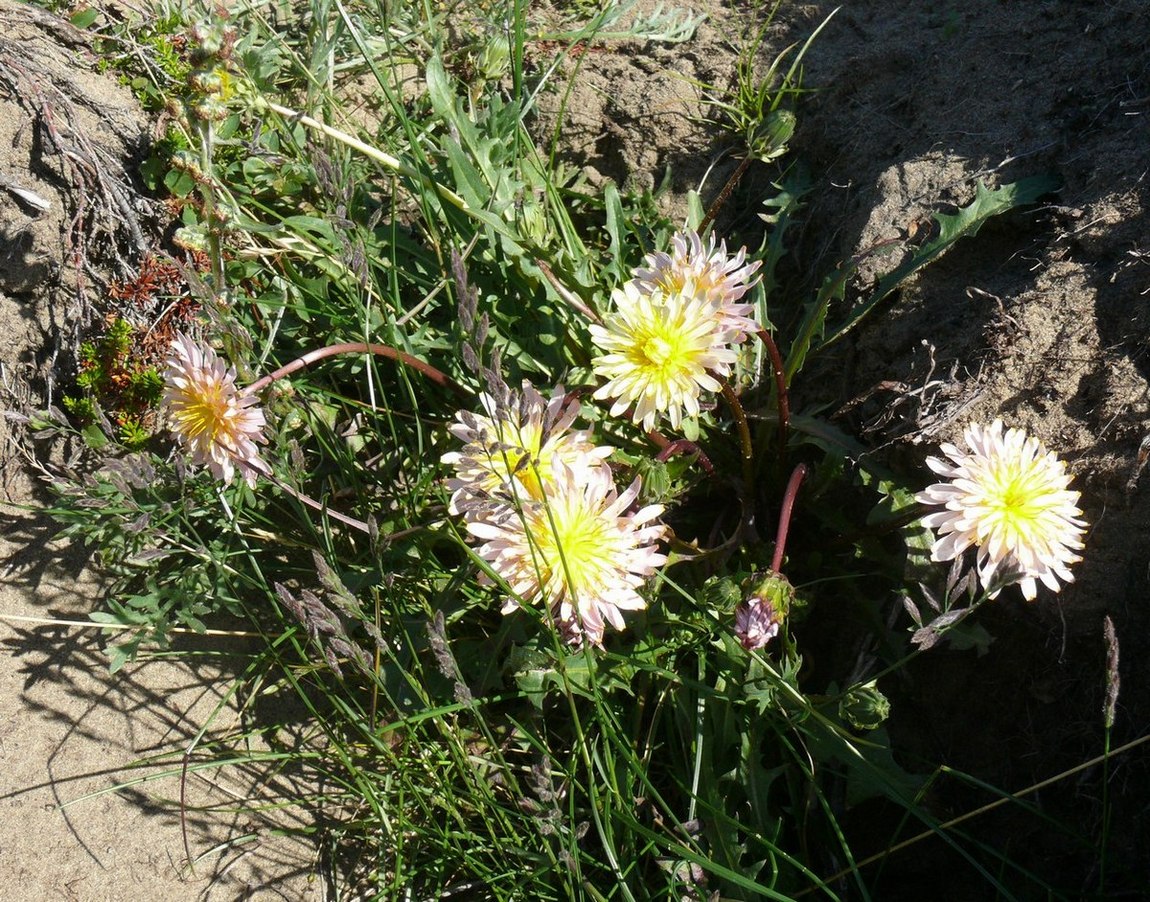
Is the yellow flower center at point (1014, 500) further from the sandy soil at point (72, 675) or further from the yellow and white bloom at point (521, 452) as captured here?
the sandy soil at point (72, 675)

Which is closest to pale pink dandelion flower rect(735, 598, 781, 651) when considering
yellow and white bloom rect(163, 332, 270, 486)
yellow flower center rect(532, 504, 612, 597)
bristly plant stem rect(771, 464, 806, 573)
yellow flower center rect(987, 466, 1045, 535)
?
bristly plant stem rect(771, 464, 806, 573)

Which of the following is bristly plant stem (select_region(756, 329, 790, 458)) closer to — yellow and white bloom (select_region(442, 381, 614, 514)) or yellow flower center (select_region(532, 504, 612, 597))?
yellow and white bloom (select_region(442, 381, 614, 514))

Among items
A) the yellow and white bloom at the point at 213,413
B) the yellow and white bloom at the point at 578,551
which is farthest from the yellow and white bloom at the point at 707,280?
the yellow and white bloom at the point at 213,413

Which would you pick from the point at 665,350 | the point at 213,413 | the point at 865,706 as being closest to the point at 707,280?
the point at 665,350

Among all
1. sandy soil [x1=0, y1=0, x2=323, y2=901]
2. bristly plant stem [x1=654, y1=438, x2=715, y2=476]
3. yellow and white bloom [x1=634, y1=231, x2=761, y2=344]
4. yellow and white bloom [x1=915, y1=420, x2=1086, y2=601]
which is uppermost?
yellow and white bloom [x1=634, y1=231, x2=761, y2=344]

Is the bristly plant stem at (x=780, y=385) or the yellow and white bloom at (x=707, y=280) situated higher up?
the yellow and white bloom at (x=707, y=280)

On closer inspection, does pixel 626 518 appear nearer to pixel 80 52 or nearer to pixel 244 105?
pixel 244 105
